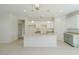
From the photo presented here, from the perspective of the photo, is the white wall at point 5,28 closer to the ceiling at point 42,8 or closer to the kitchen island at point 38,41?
the ceiling at point 42,8

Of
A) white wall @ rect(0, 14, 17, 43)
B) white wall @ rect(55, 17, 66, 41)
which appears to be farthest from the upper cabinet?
white wall @ rect(0, 14, 17, 43)

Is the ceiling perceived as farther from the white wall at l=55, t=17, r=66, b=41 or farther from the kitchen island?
the white wall at l=55, t=17, r=66, b=41

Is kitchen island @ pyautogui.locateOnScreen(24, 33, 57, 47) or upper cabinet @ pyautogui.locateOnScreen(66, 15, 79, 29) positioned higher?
upper cabinet @ pyautogui.locateOnScreen(66, 15, 79, 29)

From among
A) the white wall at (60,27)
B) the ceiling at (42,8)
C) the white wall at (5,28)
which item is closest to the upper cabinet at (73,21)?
the white wall at (60,27)

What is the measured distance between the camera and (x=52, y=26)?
421 inches

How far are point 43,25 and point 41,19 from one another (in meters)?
0.68

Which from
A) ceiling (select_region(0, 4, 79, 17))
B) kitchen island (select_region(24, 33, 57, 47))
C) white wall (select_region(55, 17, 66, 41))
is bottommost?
kitchen island (select_region(24, 33, 57, 47))

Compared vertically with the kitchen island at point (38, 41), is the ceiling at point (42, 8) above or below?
above

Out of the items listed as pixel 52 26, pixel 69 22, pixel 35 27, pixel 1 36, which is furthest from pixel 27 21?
pixel 69 22

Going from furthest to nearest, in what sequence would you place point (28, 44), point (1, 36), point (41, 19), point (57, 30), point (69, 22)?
1. point (41, 19)
2. point (57, 30)
3. point (69, 22)
4. point (1, 36)
5. point (28, 44)

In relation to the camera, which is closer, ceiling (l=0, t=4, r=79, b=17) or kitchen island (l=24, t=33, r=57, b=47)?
ceiling (l=0, t=4, r=79, b=17)

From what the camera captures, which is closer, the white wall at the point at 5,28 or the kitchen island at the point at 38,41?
the kitchen island at the point at 38,41

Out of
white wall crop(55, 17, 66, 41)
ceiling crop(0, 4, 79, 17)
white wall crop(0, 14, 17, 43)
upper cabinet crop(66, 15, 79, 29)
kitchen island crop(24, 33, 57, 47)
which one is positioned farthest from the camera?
white wall crop(55, 17, 66, 41)
